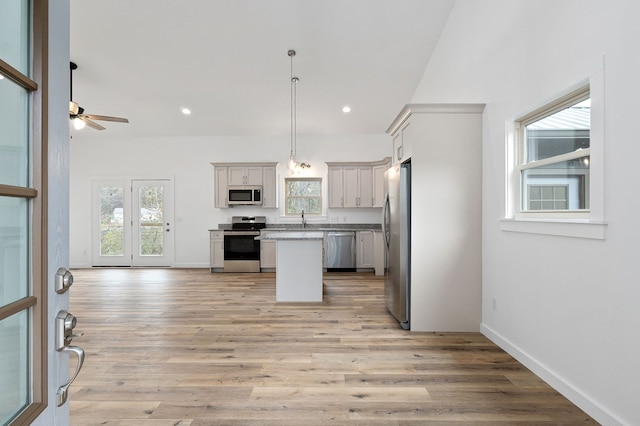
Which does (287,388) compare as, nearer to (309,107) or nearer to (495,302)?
(495,302)

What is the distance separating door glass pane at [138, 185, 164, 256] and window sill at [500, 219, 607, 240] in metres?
6.77

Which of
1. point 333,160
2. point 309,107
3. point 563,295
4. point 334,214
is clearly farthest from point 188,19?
point 563,295

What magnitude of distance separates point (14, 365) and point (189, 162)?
7199 mm

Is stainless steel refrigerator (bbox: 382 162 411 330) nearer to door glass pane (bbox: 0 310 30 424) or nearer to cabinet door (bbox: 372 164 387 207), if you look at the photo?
cabinet door (bbox: 372 164 387 207)

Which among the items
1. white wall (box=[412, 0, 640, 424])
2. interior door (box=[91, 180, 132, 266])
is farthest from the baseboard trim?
interior door (box=[91, 180, 132, 266])

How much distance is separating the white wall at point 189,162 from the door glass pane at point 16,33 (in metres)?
6.53

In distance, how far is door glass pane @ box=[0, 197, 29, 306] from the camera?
619 millimetres

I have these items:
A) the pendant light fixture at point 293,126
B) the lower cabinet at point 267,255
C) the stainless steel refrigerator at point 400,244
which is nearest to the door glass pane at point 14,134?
the stainless steel refrigerator at point 400,244

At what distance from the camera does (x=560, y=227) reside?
2197mm

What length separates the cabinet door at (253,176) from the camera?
22.8ft

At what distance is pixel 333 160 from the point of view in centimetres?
718

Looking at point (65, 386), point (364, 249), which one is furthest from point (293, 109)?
point (65, 386)

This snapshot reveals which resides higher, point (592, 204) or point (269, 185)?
point (269, 185)

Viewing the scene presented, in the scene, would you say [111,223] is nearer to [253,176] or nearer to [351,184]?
[253,176]
